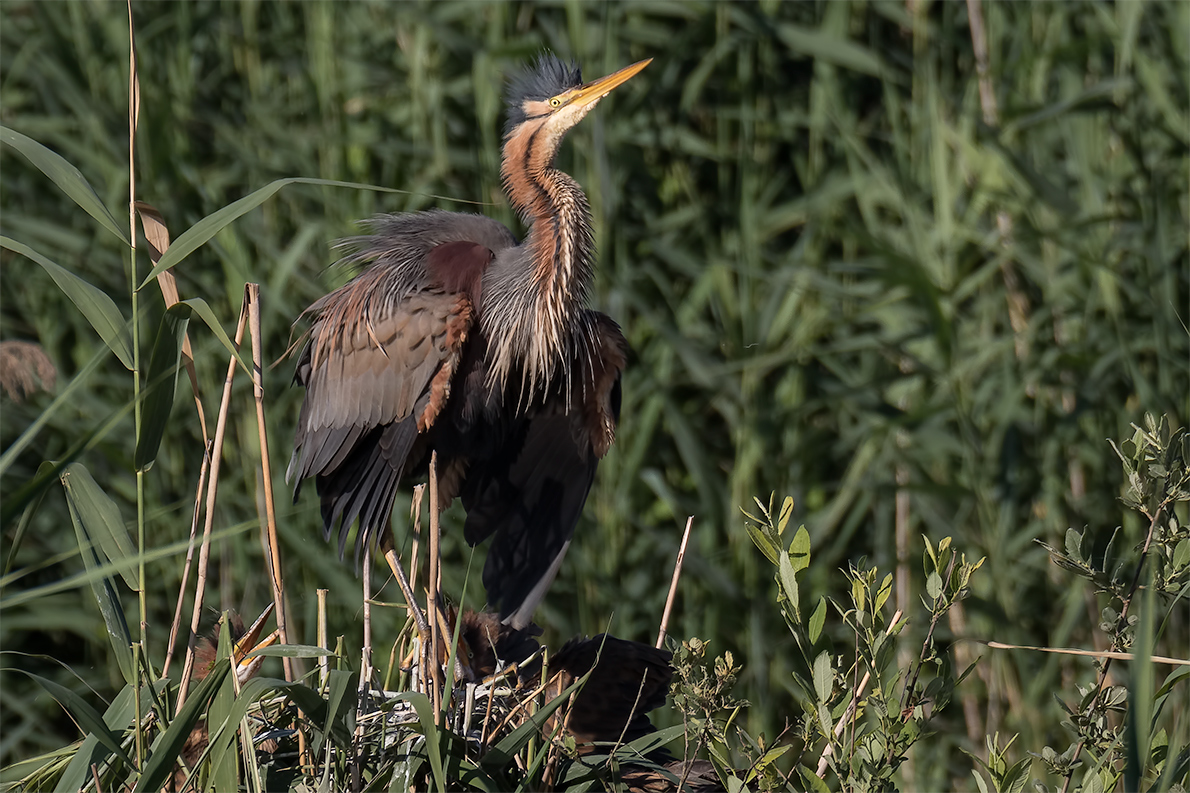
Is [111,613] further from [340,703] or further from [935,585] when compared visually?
[935,585]

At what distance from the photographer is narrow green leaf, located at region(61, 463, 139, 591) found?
168 cm

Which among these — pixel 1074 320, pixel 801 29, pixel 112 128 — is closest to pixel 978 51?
pixel 801 29

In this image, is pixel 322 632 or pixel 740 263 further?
pixel 740 263

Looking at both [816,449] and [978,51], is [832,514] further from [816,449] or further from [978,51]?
[978,51]

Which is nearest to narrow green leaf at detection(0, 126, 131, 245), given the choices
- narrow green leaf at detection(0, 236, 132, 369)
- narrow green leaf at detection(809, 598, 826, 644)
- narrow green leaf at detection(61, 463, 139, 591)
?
narrow green leaf at detection(0, 236, 132, 369)

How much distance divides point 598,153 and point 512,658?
1.60 m

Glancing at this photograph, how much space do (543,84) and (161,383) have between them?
162 centimetres

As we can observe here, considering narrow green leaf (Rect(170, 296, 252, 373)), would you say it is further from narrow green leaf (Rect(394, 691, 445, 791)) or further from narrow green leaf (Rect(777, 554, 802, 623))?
narrow green leaf (Rect(777, 554, 802, 623))

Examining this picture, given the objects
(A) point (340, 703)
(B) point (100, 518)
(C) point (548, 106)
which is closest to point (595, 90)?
(C) point (548, 106)

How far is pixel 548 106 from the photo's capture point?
295 centimetres

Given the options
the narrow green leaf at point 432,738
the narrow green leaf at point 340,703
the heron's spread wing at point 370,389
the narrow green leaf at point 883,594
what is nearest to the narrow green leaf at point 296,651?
the narrow green leaf at point 340,703

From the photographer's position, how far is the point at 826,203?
12.6 ft

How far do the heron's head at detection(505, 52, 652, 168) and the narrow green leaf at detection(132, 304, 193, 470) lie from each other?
4.58ft

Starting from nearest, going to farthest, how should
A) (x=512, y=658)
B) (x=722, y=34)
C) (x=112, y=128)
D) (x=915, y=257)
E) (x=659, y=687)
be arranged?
(x=659, y=687), (x=512, y=658), (x=915, y=257), (x=722, y=34), (x=112, y=128)
